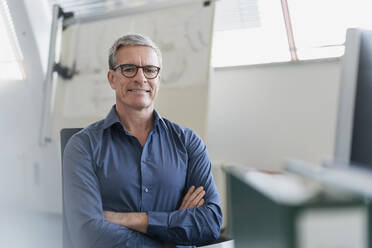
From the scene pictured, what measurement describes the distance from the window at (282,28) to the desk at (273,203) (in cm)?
216

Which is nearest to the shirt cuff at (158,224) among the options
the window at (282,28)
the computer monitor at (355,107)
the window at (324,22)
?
the computer monitor at (355,107)

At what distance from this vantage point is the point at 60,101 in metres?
2.88

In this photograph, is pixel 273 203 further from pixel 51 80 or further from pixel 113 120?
pixel 51 80

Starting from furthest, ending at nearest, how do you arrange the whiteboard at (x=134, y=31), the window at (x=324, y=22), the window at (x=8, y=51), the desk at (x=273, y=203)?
the window at (x=8, y=51) → the window at (x=324, y=22) → the whiteboard at (x=134, y=31) → the desk at (x=273, y=203)

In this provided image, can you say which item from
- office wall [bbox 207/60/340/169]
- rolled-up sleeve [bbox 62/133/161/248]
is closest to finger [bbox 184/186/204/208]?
rolled-up sleeve [bbox 62/133/161/248]

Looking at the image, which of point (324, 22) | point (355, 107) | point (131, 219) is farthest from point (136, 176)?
point (324, 22)

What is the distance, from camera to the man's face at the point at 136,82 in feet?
4.75

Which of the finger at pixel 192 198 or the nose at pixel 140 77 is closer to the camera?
the finger at pixel 192 198

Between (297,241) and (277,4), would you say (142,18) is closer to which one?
(277,4)

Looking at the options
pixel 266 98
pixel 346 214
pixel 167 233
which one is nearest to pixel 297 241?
pixel 346 214

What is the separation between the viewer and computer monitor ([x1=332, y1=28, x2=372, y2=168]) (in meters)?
0.77

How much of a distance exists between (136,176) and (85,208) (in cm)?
21

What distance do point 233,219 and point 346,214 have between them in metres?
0.33

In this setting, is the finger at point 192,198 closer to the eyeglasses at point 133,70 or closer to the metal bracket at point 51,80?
the eyeglasses at point 133,70
